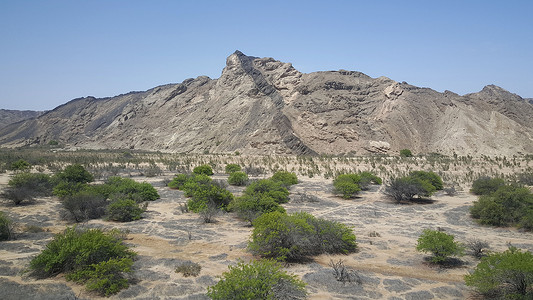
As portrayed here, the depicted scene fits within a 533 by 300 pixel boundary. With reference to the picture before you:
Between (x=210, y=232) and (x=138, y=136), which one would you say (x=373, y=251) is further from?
(x=138, y=136)

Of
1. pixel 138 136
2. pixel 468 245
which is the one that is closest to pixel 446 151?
pixel 468 245

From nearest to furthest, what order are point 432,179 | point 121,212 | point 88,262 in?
1. point 88,262
2. point 121,212
3. point 432,179

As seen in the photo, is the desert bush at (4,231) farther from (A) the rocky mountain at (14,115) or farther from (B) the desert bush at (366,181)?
(A) the rocky mountain at (14,115)

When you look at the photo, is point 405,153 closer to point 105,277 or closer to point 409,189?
point 409,189

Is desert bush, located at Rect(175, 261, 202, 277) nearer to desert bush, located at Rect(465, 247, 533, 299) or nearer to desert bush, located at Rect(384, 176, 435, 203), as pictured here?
desert bush, located at Rect(465, 247, 533, 299)

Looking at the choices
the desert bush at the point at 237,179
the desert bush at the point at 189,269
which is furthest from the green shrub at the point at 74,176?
the desert bush at the point at 189,269

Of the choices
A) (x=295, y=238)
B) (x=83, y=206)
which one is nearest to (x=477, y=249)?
(x=295, y=238)

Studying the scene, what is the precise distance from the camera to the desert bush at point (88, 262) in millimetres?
7133

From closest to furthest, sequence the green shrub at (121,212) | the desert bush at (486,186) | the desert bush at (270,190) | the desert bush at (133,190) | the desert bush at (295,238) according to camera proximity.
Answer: the desert bush at (295,238)
the green shrub at (121,212)
the desert bush at (133,190)
the desert bush at (270,190)
the desert bush at (486,186)

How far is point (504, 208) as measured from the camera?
1291 centimetres

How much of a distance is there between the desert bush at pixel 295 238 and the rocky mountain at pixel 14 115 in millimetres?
161505

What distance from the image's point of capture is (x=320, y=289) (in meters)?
7.34

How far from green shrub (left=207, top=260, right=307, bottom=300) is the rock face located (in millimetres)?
38721

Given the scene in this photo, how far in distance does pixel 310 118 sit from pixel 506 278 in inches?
1807
